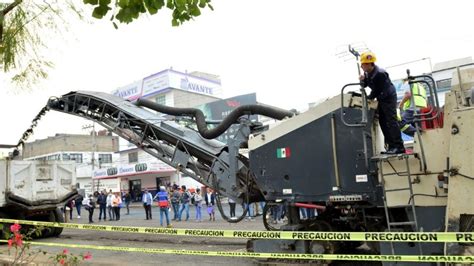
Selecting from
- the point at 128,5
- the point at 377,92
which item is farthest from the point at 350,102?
the point at 128,5

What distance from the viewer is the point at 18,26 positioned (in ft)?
23.3

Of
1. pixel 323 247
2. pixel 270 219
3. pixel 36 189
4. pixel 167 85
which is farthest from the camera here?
pixel 167 85

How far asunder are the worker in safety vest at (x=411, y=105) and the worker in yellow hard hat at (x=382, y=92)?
0.77 ft

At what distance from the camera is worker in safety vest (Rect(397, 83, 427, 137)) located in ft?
17.8

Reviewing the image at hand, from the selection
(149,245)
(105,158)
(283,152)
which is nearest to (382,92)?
(283,152)

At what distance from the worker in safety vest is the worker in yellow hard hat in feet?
0.77

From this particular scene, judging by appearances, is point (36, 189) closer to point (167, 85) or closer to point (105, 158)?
point (167, 85)

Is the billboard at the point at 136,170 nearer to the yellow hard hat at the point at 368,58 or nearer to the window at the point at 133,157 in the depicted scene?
the window at the point at 133,157

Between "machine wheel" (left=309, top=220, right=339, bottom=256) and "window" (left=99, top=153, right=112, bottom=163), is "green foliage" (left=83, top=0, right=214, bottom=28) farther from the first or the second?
"window" (left=99, top=153, right=112, bottom=163)

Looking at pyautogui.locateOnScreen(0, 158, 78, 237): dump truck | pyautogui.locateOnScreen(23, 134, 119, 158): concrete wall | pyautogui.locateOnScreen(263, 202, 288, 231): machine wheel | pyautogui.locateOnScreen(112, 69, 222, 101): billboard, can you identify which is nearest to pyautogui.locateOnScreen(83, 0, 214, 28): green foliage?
pyautogui.locateOnScreen(263, 202, 288, 231): machine wheel

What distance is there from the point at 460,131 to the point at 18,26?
644cm

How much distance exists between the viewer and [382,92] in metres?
5.79

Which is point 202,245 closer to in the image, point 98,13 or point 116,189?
point 98,13

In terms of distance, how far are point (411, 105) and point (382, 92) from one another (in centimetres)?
40
